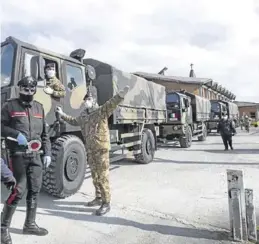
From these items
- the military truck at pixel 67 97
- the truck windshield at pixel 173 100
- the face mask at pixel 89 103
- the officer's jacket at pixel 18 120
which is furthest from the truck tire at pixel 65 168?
the truck windshield at pixel 173 100

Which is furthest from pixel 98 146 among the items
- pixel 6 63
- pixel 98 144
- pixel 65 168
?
pixel 6 63

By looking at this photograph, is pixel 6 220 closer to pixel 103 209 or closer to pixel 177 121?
pixel 103 209

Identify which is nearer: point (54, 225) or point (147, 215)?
point (54, 225)

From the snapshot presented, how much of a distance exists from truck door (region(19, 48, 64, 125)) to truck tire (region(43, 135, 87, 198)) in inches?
18.3

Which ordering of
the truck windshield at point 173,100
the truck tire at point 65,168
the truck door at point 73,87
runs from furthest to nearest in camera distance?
the truck windshield at point 173,100 < the truck door at point 73,87 < the truck tire at point 65,168

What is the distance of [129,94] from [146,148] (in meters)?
1.82

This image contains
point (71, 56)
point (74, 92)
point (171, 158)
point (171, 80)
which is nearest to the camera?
point (74, 92)

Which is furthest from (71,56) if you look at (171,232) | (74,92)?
(171,232)

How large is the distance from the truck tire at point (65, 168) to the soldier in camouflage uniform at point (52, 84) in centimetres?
76

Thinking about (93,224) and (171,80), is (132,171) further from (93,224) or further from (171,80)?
(171,80)

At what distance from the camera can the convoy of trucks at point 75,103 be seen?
512 cm

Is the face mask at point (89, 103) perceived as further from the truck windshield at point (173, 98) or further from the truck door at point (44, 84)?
the truck windshield at point (173, 98)

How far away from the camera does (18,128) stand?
3730 millimetres

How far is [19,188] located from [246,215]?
2602 mm
